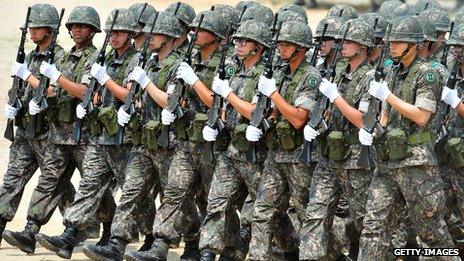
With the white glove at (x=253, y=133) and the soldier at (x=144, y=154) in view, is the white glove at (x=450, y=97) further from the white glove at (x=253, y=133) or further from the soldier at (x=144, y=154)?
the soldier at (x=144, y=154)

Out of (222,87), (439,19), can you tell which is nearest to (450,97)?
(222,87)

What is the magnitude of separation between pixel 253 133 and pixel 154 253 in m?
1.64

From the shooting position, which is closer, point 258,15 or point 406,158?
point 406,158

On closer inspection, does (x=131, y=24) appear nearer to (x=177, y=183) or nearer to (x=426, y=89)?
(x=177, y=183)

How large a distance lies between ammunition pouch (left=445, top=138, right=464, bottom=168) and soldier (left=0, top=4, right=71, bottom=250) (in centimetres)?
413

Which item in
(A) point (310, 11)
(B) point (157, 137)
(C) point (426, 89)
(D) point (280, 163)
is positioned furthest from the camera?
(A) point (310, 11)

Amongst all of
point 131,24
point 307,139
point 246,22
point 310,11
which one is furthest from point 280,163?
point 310,11

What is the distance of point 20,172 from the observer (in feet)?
51.2

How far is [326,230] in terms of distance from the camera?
43.7 feet

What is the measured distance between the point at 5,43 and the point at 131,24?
14.4 meters

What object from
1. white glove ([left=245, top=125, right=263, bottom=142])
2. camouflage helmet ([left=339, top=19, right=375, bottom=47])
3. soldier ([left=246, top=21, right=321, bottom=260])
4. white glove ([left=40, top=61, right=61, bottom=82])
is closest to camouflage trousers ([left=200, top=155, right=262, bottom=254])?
soldier ([left=246, top=21, right=321, bottom=260])

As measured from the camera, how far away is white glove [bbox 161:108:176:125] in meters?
14.3

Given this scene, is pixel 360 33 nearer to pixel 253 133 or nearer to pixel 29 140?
pixel 253 133

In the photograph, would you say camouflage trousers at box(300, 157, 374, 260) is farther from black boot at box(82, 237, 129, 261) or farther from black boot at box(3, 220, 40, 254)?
black boot at box(3, 220, 40, 254)
